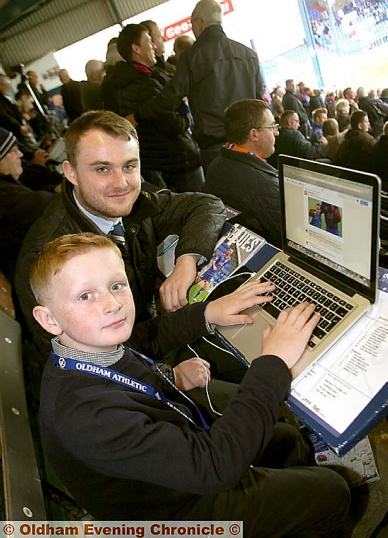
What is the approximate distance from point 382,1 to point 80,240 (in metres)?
3.70

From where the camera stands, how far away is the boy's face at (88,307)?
0.97 m

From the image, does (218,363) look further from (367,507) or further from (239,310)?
(367,507)

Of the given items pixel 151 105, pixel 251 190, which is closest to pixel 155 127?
pixel 151 105

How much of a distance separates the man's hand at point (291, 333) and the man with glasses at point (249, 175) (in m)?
1.01

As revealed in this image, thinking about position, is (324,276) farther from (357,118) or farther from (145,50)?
(357,118)

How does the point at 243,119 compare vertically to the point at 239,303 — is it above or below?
above

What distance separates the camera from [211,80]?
2.98m

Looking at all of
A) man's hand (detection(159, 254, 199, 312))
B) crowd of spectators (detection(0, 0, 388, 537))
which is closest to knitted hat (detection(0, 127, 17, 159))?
crowd of spectators (detection(0, 0, 388, 537))

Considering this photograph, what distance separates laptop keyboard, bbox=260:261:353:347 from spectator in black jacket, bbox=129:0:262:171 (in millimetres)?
2062

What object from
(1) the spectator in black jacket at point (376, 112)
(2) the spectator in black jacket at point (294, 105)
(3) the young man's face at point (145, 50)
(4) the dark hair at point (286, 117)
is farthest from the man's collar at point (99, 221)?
(2) the spectator in black jacket at point (294, 105)

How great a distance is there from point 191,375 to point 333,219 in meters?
0.72

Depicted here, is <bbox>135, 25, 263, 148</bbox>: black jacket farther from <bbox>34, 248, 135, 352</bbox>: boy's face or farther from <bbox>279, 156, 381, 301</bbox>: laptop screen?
<bbox>34, 248, 135, 352</bbox>: boy's face

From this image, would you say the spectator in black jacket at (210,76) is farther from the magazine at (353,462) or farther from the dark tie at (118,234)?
the magazine at (353,462)

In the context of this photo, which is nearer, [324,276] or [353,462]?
[324,276]
